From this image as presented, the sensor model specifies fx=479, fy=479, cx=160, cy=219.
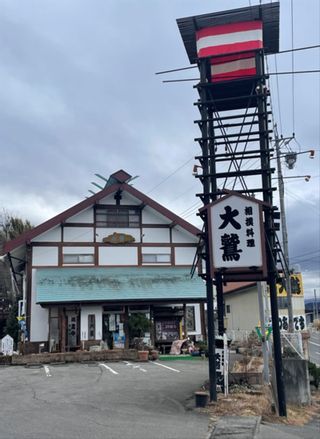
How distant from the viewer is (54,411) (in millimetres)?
9141

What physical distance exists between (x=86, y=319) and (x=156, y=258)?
5036 mm

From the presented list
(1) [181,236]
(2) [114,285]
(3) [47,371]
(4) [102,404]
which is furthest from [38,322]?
(4) [102,404]

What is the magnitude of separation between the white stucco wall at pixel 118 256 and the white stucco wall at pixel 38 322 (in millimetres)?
3754

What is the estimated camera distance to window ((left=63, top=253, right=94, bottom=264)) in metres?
24.5

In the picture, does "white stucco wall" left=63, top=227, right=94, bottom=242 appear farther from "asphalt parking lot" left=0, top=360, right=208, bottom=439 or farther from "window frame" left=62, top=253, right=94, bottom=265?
"asphalt parking lot" left=0, top=360, right=208, bottom=439

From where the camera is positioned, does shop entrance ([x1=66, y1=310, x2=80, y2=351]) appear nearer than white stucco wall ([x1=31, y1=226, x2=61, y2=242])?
Yes

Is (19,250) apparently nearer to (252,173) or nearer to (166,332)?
(166,332)

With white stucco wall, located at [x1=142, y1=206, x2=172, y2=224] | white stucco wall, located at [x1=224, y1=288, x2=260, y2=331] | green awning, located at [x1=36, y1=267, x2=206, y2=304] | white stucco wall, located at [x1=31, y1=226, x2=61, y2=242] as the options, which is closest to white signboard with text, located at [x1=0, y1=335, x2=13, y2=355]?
green awning, located at [x1=36, y1=267, x2=206, y2=304]

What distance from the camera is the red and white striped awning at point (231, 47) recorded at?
11203mm

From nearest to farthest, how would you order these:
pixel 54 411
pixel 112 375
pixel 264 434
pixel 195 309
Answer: pixel 264 434 → pixel 54 411 → pixel 112 375 → pixel 195 309

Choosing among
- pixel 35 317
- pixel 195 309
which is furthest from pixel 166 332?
Result: pixel 35 317

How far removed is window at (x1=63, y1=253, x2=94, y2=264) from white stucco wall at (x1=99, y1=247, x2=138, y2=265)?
564 millimetres

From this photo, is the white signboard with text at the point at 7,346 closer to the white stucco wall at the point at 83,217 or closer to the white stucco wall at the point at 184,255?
the white stucco wall at the point at 83,217

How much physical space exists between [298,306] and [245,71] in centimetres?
2603
